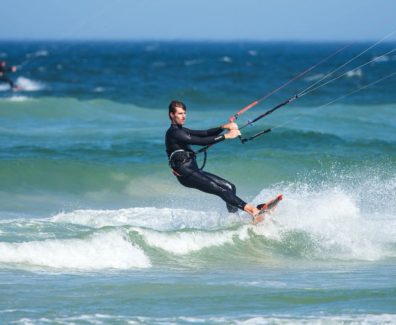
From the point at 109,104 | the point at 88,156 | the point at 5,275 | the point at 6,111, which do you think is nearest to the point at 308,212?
the point at 5,275

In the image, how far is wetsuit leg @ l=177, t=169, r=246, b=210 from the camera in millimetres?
9625

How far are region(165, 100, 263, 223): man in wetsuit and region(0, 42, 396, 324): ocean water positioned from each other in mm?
583

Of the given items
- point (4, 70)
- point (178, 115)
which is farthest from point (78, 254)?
point (4, 70)

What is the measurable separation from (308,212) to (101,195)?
17.0 ft

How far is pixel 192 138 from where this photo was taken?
929cm

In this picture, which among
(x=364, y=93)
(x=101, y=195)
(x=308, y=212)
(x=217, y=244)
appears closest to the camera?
(x=217, y=244)

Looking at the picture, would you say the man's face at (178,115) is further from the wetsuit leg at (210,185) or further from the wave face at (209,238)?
the wave face at (209,238)

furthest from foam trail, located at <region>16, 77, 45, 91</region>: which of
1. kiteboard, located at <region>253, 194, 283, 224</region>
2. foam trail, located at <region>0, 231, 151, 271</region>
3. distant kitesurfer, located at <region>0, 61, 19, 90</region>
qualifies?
foam trail, located at <region>0, 231, 151, 271</region>

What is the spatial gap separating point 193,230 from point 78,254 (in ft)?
5.24

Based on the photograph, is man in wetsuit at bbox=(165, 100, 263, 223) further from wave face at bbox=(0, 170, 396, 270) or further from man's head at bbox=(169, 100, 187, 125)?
wave face at bbox=(0, 170, 396, 270)

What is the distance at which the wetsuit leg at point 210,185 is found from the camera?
962 centimetres

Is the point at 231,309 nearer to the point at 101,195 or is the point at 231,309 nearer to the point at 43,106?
the point at 101,195

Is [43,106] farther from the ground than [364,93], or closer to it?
closer to it

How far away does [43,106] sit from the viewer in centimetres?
2830
